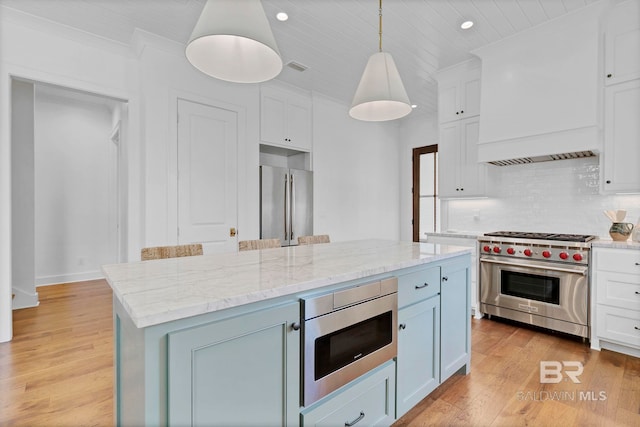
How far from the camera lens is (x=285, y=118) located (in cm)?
436

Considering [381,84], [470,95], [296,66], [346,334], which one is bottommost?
[346,334]

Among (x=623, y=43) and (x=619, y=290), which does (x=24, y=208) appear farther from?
(x=623, y=43)

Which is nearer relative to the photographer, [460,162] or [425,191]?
[460,162]

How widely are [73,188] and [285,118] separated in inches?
Result: 145

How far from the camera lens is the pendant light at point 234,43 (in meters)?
1.35

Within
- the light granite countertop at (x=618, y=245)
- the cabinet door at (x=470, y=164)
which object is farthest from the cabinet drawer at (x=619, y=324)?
the cabinet door at (x=470, y=164)

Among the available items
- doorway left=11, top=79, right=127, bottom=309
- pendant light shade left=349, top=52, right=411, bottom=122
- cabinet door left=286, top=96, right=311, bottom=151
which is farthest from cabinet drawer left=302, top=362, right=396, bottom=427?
doorway left=11, top=79, right=127, bottom=309

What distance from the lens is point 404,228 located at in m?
6.09

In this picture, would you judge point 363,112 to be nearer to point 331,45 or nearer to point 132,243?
point 331,45

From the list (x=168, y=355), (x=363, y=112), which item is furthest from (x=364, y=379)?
(x=363, y=112)

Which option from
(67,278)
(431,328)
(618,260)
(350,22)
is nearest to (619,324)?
(618,260)

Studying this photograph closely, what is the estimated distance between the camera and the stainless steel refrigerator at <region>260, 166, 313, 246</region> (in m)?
4.06

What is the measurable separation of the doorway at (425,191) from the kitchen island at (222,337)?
4.30 m

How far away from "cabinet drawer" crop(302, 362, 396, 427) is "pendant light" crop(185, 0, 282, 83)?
160 centimetres
